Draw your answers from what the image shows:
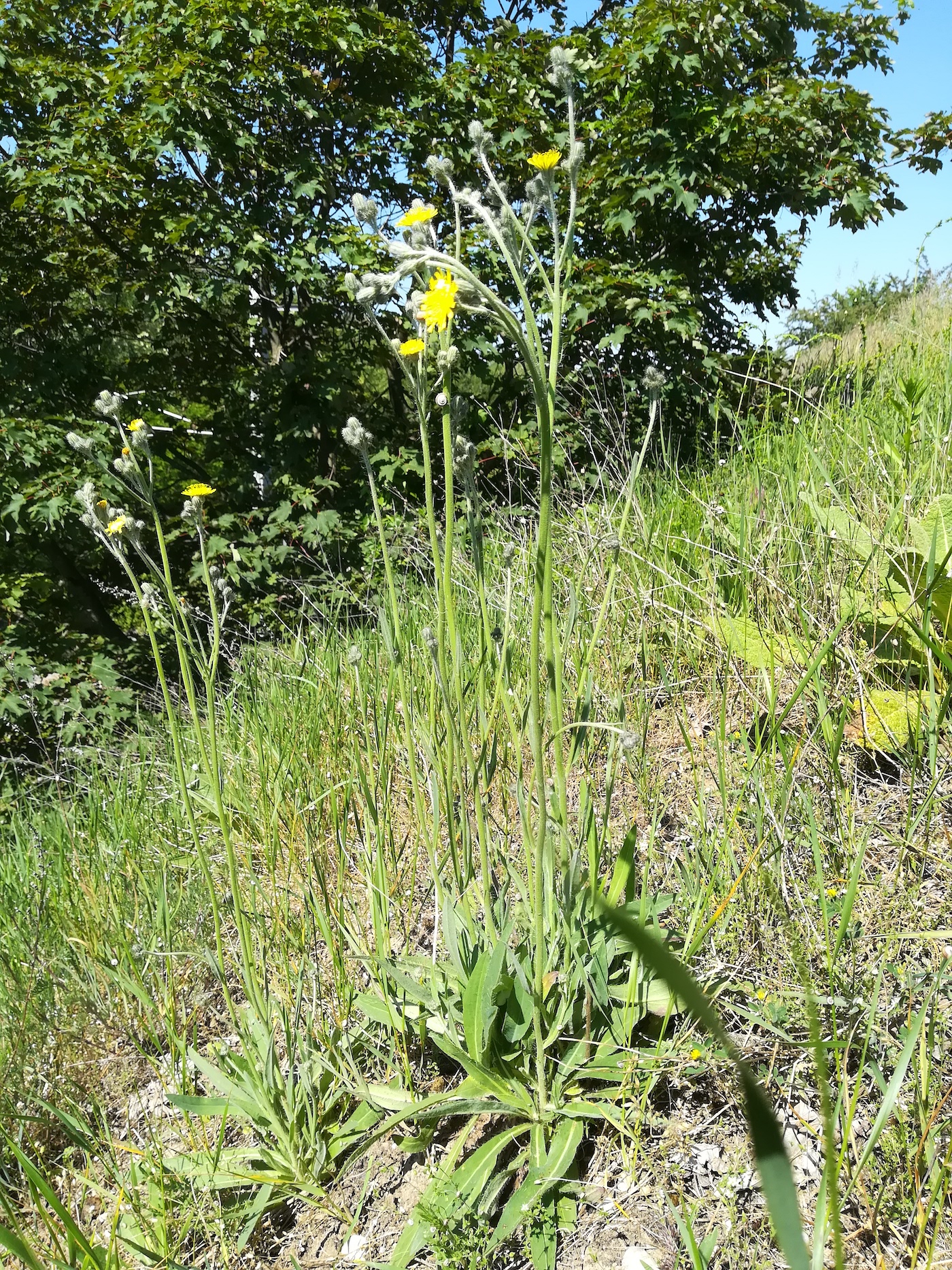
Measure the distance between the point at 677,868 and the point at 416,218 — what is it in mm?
1312

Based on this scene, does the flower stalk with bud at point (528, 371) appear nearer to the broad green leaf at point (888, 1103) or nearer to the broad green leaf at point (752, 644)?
the broad green leaf at point (888, 1103)

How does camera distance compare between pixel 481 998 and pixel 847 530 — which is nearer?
pixel 481 998

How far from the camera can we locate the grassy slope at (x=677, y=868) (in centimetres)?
120

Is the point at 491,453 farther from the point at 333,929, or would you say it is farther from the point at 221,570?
the point at 333,929

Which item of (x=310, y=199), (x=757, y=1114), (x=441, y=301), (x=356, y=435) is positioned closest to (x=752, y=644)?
(x=356, y=435)

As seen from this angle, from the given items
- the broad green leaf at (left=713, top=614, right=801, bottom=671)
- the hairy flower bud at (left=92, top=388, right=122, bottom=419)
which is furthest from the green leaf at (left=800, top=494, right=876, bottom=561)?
the hairy flower bud at (left=92, top=388, right=122, bottom=419)

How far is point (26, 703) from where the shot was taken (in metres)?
4.49

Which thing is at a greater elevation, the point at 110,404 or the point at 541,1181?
A: the point at 110,404

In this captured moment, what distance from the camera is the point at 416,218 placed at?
1.23m

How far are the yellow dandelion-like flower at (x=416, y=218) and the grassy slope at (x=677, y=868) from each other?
608mm

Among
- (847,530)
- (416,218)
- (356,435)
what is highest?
(416,218)

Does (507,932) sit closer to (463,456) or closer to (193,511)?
(463,456)

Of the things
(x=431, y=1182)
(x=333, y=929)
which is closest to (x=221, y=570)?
(x=333, y=929)

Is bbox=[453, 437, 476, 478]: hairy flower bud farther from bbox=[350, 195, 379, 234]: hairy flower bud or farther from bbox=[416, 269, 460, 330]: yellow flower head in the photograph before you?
bbox=[350, 195, 379, 234]: hairy flower bud
